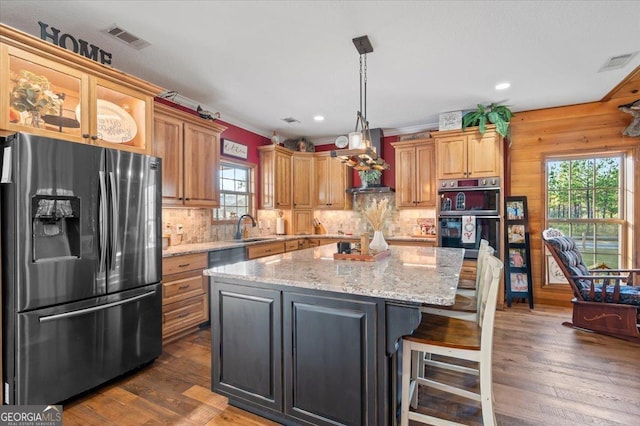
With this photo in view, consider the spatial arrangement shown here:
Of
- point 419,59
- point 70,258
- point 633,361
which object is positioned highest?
point 419,59

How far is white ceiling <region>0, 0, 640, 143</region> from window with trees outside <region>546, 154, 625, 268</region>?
35.2 inches

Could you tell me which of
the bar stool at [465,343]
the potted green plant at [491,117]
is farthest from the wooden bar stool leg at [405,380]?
the potted green plant at [491,117]

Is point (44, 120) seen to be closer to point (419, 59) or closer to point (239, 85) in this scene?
point (239, 85)

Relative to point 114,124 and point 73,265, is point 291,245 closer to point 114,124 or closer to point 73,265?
point 114,124

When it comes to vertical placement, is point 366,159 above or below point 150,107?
below

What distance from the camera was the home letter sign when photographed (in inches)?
89.2

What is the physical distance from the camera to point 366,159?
9.14 ft

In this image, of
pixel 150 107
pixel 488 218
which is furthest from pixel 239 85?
pixel 488 218

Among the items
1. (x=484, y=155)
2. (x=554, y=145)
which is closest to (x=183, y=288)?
(x=484, y=155)

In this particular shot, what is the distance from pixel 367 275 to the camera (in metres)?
1.91

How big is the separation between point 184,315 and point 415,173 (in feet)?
12.2

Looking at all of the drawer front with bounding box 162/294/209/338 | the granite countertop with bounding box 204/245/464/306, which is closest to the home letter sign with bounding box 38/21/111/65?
the granite countertop with bounding box 204/245/464/306

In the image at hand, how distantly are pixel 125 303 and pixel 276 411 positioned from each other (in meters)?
1.38

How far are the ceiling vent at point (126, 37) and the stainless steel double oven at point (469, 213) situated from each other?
12.6ft
